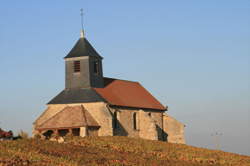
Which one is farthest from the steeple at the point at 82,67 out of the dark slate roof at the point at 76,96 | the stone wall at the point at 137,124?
the stone wall at the point at 137,124

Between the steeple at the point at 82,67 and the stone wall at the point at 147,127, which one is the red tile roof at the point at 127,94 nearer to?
the steeple at the point at 82,67

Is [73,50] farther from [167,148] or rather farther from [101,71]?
[167,148]

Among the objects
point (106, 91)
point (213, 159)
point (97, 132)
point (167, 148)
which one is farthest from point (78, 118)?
point (213, 159)

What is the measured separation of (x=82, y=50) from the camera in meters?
43.8

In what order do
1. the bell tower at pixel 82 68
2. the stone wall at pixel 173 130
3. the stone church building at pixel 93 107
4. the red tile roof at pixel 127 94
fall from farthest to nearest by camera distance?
1. the stone wall at pixel 173 130
2. the red tile roof at pixel 127 94
3. the bell tower at pixel 82 68
4. the stone church building at pixel 93 107

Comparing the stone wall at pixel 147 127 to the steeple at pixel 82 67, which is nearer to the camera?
the steeple at pixel 82 67

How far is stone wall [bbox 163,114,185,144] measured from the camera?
49.7m

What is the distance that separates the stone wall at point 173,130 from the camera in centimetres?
4969

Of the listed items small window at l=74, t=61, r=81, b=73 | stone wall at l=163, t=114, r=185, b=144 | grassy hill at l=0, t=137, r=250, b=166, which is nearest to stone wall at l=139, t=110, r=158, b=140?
stone wall at l=163, t=114, r=185, b=144

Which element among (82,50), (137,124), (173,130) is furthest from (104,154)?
(173,130)

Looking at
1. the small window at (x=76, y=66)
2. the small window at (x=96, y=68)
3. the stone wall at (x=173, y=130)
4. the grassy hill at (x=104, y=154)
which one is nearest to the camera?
the grassy hill at (x=104, y=154)

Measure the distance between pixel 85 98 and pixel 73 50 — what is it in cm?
491

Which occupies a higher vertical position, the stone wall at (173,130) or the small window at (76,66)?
the small window at (76,66)

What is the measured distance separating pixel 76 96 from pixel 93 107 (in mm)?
1980
